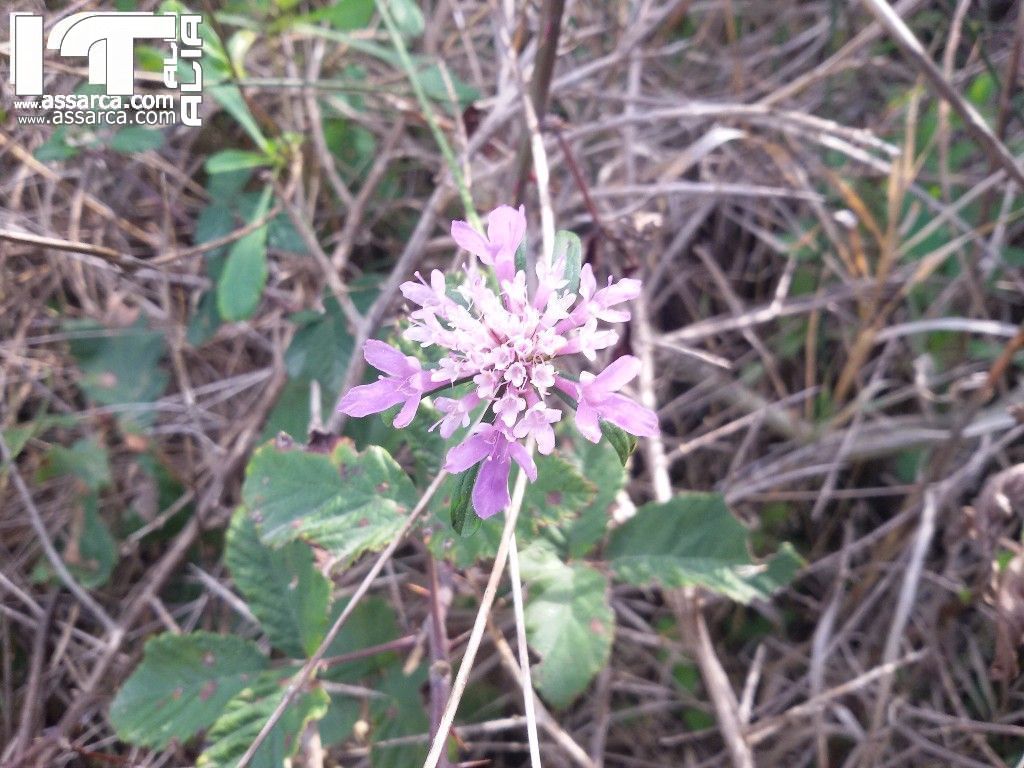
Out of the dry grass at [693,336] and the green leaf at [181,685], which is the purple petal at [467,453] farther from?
the green leaf at [181,685]

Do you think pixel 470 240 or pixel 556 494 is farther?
pixel 556 494

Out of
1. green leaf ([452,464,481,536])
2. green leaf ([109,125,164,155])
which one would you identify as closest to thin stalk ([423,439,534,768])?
green leaf ([452,464,481,536])

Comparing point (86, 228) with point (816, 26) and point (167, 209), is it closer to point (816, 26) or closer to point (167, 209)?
point (167, 209)

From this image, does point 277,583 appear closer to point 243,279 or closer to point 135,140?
point 243,279

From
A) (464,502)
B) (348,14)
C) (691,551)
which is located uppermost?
(348,14)

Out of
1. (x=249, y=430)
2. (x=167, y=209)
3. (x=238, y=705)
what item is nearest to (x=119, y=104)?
(x=167, y=209)

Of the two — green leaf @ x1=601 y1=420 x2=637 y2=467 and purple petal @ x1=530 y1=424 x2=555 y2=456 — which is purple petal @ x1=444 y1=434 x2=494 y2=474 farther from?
green leaf @ x1=601 y1=420 x2=637 y2=467

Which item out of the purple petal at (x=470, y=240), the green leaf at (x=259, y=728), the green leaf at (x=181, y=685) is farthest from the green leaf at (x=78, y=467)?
the purple petal at (x=470, y=240)

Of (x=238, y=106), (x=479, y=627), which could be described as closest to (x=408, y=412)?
(x=479, y=627)
